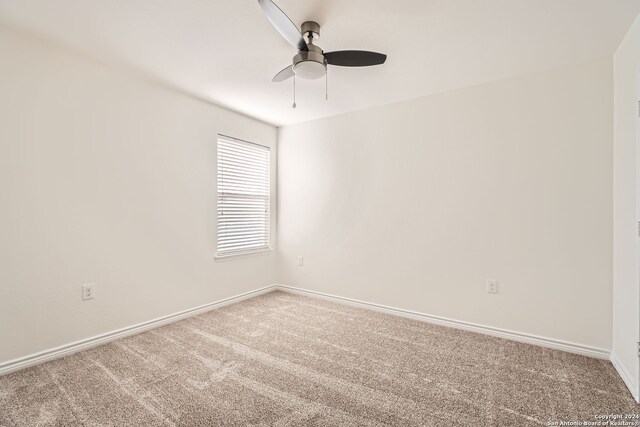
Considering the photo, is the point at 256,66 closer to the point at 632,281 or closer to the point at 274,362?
the point at 274,362

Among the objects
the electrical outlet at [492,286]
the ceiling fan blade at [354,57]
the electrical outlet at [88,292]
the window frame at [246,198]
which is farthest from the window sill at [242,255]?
the electrical outlet at [492,286]

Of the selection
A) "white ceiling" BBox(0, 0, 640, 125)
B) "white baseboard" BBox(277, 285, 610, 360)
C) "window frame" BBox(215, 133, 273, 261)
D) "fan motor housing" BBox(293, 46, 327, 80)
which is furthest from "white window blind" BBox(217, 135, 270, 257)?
"fan motor housing" BBox(293, 46, 327, 80)

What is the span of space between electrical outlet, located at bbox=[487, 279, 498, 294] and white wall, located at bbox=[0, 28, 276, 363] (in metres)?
2.82

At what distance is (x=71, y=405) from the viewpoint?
1.75 metres

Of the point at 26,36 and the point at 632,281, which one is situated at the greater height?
the point at 26,36

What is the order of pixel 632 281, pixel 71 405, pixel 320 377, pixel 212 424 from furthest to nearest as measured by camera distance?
pixel 320 377
pixel 632 281
pixel 71 405
pixel 212 424

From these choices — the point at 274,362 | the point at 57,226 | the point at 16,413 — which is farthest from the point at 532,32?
the point at 16,413

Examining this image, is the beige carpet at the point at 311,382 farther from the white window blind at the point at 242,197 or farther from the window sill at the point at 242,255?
the white window blind at the point at 242,197

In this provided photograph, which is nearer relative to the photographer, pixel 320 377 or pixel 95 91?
pixel 320 377

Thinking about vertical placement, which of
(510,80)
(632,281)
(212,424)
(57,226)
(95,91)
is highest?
(510,80)

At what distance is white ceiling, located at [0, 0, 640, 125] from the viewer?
1.81 meters

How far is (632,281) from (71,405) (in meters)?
3.44

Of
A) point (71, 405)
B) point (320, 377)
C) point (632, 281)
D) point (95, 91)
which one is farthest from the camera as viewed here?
point (95, 91)

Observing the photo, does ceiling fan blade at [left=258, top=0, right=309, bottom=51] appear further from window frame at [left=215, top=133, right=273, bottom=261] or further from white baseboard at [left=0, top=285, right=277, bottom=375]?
white baseboard at [left=0, top=285, right=277, bottom=375]
